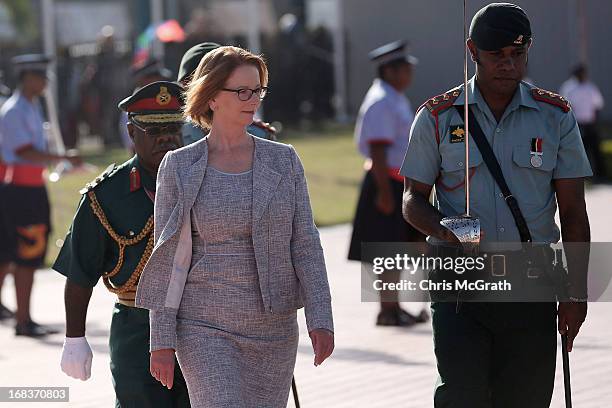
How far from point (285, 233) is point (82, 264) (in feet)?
3.14

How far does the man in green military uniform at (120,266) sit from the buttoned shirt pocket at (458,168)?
1102 mm

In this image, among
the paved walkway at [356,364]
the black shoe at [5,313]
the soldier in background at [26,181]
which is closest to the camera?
the paved walkway at [356,364]

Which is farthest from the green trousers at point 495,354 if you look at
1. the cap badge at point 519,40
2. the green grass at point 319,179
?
the green grass at point 319,179

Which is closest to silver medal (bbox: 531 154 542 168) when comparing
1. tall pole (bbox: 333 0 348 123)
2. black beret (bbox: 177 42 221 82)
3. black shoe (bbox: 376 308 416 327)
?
black beret (bbox: 177 42 221 82)

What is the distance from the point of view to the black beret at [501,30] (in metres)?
4.83

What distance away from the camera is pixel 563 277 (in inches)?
194

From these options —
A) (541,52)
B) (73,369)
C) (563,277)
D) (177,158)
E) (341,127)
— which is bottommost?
(341,127)

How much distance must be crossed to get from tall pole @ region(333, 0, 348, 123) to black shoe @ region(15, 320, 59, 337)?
25.2 metres

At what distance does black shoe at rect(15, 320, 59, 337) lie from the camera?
10.2 m

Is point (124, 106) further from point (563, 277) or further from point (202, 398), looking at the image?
point (563, 277)

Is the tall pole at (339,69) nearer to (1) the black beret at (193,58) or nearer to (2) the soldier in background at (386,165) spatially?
(2) the soldier in background at (386,165)

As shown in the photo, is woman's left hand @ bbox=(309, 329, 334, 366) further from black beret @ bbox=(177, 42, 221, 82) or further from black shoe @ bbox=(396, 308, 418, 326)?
black shoe @ bbox=(396, 308, 418, 326)

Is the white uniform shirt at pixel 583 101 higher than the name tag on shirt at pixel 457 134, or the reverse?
the name tag on shirt at pixel 457 134

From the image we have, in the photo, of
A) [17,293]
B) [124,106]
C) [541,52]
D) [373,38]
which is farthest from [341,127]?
[124,106]
